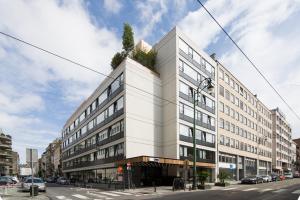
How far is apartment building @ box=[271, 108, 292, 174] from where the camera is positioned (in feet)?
314

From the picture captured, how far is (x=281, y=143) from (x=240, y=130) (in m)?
43.9

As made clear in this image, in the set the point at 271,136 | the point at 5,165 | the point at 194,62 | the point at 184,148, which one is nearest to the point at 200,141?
the point at 184,148

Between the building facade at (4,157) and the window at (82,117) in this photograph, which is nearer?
the window at (82,117)

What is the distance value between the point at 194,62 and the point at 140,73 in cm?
942

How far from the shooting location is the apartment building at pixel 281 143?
95681 mm

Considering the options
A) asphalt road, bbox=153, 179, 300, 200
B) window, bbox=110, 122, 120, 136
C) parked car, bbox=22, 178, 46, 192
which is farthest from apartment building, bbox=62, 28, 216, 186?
asphalt road, bbox=153, 179, 300, 200

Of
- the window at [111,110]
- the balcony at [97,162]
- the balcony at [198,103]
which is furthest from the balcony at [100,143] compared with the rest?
the balcony at [198,103]

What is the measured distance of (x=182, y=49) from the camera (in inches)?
1810

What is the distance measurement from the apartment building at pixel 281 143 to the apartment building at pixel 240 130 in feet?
34.4

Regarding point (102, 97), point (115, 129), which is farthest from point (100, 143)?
point (115, 129)

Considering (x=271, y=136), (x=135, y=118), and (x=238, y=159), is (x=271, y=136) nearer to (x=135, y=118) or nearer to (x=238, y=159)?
(x=238, y=159)

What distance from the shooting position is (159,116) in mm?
46125

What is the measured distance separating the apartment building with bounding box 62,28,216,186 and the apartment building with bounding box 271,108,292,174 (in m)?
49.4

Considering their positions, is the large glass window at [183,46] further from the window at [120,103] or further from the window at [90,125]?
the window at [90,125]
